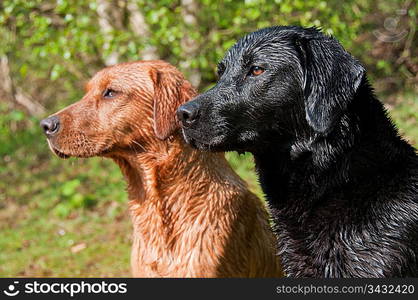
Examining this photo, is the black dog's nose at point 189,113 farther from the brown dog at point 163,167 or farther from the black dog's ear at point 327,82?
the brown dog at point 163,167

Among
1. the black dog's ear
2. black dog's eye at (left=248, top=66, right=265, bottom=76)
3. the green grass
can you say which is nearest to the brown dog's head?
black dog's eye at (left=248, top=66, right=265, bottom=76)

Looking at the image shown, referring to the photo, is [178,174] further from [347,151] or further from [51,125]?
[347,151]

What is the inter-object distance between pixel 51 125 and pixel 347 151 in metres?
2.30

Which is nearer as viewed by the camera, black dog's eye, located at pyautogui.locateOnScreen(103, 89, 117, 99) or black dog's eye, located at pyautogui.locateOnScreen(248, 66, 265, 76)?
black dog's eye, located at pyautogui.locateOnScreen(248, 66, 265, 76)

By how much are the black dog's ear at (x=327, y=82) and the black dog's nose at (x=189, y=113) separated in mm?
666

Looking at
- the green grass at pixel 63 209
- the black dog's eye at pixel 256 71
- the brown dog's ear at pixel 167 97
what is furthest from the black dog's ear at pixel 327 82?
the green grass at pixel 63 209

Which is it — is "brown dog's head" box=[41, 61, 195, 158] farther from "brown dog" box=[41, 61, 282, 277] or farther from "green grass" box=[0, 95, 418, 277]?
"green grass" box=[0, 95, 418, 277]

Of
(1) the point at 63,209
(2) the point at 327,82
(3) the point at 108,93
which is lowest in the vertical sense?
(1) the point at 63,209

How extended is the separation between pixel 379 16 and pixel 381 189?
9341 millimetres

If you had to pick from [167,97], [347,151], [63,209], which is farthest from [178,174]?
[63,209]

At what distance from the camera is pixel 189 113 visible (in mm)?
3990

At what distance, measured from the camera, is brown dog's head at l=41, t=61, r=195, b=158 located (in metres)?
4.89

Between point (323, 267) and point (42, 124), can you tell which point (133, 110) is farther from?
point (323, 267)

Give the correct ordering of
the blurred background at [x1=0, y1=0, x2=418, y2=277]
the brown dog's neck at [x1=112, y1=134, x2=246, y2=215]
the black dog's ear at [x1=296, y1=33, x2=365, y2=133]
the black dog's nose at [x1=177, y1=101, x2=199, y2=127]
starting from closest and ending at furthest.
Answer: the black dog's ear at [x1=296, y1=33, x2=365, y2=133] → the black dog's nose at [x1=177, y1=101, x2=199, y2=127] → the brown dog's neck at [x1=112, y1=134, x2=246, y2=215] → the blurred background at [x1=0, y1=0, x2=418, y2=277]
